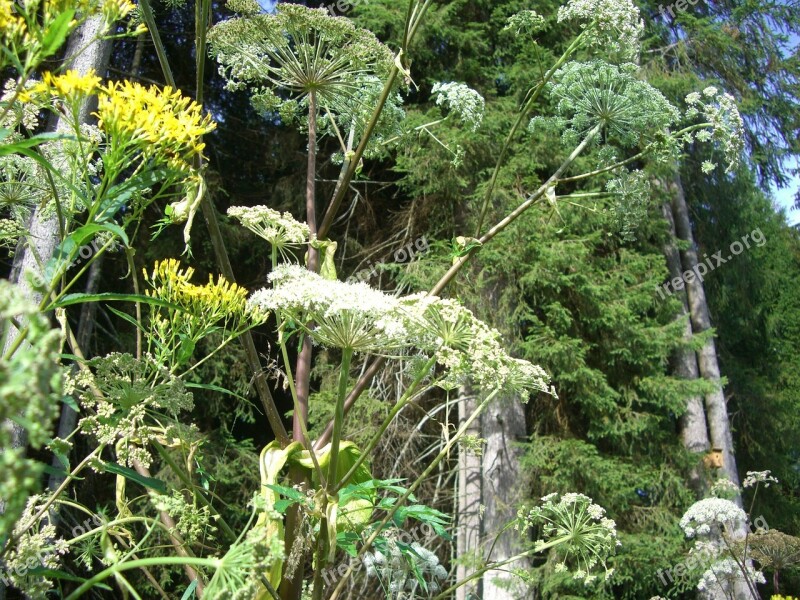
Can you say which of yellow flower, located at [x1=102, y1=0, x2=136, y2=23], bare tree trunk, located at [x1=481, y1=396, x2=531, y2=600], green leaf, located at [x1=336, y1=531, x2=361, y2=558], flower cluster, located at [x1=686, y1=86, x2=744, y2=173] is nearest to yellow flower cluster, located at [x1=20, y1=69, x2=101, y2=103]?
yellow flower, located at [x1=102, y1=0, x2=136, y2=23]

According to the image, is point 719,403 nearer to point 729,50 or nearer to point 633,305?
point 633,305

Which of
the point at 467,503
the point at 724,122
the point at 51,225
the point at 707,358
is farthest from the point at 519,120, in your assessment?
the point at 707,358

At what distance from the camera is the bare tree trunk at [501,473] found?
6512 millimetres

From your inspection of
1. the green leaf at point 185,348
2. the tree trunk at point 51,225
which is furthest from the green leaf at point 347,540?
the tree trunk at point 51,225

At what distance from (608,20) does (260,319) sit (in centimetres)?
134

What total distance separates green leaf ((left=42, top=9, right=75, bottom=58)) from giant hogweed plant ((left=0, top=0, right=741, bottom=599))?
11 mm

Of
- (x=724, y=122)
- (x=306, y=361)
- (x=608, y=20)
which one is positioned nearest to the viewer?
(x=306, y=361)

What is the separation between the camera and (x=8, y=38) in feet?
3.07

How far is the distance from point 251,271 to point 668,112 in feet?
21.8

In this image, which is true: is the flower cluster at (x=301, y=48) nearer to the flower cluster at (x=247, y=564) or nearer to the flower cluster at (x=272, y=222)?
the flower cluster at (x=272, y=222)

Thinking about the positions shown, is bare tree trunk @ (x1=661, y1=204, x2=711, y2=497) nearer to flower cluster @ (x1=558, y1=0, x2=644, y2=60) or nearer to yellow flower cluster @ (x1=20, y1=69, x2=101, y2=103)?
flower cluster @ (x1=558, y1=0, x2=644, y2=60)

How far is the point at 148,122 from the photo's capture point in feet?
3.45

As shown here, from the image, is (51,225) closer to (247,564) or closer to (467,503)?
(467,503)

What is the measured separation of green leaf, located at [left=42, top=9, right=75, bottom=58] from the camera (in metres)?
0.92
